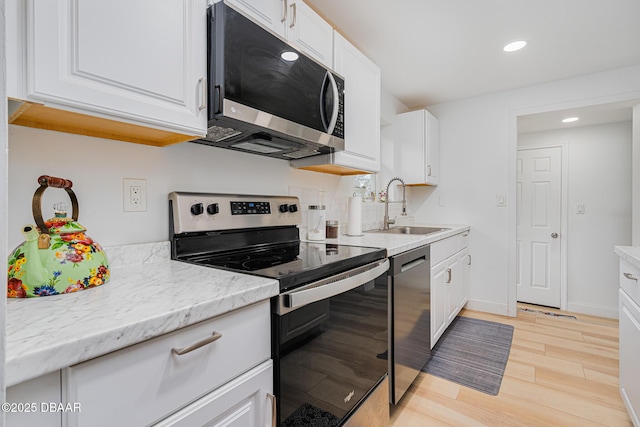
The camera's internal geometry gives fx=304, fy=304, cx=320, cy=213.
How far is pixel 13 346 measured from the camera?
0.46 m

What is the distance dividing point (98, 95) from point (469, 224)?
3.36 metres

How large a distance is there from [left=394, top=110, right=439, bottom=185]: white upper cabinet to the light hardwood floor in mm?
1701

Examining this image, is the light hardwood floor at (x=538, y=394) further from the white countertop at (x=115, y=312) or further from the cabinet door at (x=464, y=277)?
the white countertop at (x=115, y=312)

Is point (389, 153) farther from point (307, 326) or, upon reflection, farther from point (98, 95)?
point (98, 95)

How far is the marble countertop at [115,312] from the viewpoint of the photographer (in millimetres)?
468

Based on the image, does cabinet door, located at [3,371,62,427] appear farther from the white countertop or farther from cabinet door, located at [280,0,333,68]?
cabinet door, located at [280,0,333,68]

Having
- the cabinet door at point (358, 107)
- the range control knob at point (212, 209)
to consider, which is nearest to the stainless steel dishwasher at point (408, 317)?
the cabinet door at point (358, 107)

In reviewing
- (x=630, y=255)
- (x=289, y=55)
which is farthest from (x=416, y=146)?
(x=289, y=55)

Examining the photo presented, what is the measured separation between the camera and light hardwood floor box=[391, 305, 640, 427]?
1.57m

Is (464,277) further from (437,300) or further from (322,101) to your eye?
(322,101)

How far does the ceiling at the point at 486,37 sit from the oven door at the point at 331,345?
59.6 inches

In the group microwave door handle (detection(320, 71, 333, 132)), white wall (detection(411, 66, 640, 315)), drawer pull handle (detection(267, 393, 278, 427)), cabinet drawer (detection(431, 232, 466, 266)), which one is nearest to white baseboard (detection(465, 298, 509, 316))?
white wall (detection(411, 66, 640, 315))

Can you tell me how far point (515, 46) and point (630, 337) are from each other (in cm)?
197

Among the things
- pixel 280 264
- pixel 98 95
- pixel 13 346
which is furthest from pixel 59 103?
pixel 280 264
